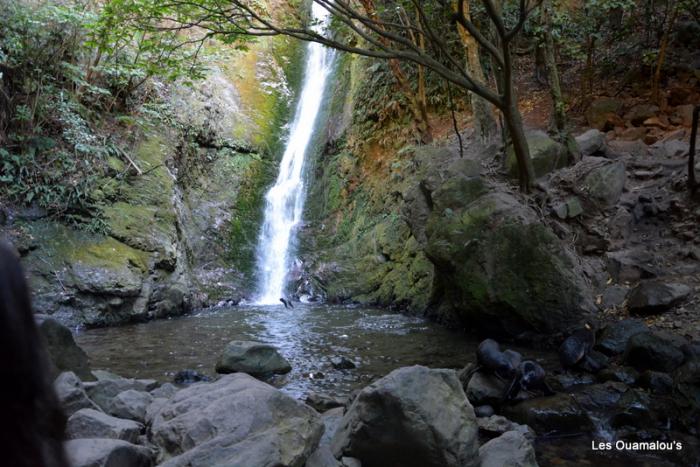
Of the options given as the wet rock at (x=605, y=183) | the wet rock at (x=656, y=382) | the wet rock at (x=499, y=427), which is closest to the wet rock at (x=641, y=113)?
the wet rock at (x=605, y=183)

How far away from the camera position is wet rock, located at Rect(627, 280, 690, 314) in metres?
6.38

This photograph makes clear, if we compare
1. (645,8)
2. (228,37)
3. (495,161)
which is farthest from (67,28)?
(645,8)

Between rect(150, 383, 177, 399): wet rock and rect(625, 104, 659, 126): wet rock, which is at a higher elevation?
rect(625, 104, 659, 126): wet rock

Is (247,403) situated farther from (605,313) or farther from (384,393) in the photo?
(605,313)

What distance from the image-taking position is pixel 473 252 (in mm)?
7941

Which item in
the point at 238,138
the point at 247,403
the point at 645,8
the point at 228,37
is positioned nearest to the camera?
the point at 247,403

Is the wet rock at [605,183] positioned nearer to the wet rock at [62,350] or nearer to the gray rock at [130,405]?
the gray rock at [130,405]

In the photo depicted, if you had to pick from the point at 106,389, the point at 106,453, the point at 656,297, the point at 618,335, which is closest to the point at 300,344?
the point at 106,389

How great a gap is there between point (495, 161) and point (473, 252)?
2.92m

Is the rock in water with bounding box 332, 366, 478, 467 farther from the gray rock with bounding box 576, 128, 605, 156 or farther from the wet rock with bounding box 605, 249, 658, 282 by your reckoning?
the gray rock with bounding box 576, 128, 605, 156

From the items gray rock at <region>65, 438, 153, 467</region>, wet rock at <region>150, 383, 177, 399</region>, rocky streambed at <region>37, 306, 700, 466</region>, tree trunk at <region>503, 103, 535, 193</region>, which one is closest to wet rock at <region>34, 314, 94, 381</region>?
rocky streambed at <region>37, 306, 700, 466</region>

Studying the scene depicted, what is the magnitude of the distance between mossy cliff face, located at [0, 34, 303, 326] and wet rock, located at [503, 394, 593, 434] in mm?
7647

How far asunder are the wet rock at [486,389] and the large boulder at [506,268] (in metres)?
2.07

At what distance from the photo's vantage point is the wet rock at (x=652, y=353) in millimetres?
5305
